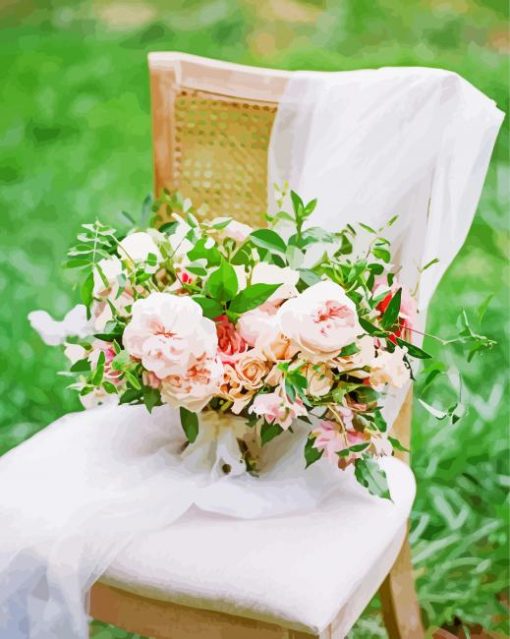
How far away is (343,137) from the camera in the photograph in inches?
66.1

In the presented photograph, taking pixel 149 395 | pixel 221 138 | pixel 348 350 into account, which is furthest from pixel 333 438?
pixel 221 138

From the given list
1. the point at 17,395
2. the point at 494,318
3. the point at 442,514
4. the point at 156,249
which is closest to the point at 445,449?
the point at 442,514

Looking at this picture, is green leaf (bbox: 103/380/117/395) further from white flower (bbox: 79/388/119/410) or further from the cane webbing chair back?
the cane webbing chair back

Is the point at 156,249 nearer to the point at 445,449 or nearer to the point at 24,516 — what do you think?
the point at 24,516

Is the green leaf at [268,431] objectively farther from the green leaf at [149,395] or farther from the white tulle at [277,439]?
the green leaf at [149,395]

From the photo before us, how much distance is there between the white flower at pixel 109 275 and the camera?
54.6 inches

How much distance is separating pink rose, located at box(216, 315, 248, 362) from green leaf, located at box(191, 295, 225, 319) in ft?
0.05

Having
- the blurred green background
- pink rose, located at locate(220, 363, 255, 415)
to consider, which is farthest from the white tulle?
the blurred green background

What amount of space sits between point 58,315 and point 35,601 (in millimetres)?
1777

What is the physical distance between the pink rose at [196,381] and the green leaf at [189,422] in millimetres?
78

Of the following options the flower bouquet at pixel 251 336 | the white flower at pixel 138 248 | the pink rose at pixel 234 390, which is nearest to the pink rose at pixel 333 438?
the flower bouquet at pixel 251 336

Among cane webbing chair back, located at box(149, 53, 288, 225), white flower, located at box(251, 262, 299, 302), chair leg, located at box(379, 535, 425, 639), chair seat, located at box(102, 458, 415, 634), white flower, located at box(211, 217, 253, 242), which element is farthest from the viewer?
cane webbing chair back, located at box(149, 53, 288, 225)

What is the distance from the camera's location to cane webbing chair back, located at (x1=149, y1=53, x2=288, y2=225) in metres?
1.74

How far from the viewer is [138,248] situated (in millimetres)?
1404
